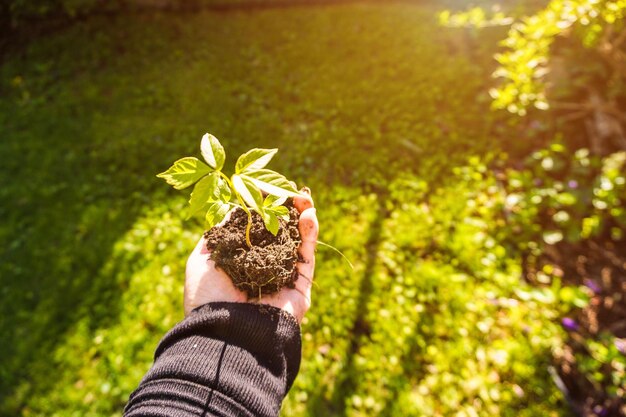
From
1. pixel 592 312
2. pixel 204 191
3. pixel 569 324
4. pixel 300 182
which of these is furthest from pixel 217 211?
pixel 592 312

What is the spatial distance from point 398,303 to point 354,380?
31.6 inches

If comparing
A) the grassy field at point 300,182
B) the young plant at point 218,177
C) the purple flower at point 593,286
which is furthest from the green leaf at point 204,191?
the purple flower at point 593,286

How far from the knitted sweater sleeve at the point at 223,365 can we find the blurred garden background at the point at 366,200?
1562mm

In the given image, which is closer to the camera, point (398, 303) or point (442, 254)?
point (398, 303)

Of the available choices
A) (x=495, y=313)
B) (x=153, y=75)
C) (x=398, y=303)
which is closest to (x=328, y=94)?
(x=153, y=75)

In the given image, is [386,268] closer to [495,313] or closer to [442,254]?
[442,254]

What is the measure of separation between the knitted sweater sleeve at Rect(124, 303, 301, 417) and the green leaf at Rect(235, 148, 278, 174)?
68 centimetres

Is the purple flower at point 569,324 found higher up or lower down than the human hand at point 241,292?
lower down

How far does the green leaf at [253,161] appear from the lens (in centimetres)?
149

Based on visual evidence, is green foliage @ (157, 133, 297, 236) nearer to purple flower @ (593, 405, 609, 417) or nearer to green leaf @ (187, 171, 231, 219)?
green leaf @ (187, 171, 231, 219)

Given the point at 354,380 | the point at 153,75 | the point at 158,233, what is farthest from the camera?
the point at 153,75

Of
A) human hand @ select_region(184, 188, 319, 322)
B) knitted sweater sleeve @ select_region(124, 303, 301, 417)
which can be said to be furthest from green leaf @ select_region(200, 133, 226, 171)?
knitted sweater sleeve @ select_region(124, 303, 301, 417)

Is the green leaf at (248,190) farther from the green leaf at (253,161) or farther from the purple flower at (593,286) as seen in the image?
the purple flower at (593,286)

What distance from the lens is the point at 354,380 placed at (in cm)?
311
